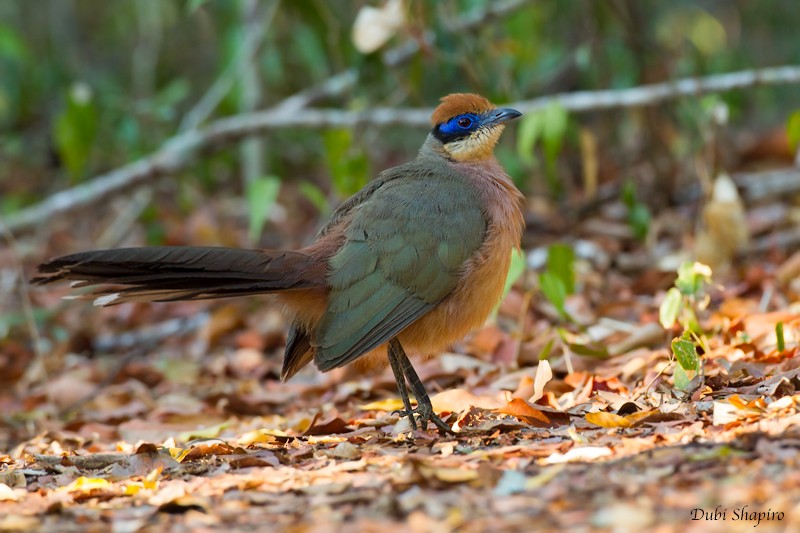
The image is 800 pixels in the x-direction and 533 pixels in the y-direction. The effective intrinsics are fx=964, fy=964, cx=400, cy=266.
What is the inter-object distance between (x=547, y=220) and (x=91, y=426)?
14.5 ft

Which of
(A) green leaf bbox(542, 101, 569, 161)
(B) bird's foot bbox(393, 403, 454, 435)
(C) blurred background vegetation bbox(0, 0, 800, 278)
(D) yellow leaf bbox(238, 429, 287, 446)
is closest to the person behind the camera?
(B) bird's foot bbox(393, 403, 454, 435)

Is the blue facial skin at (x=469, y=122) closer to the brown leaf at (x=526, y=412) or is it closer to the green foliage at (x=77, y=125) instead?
the brown leaf at (x=526, y=412)

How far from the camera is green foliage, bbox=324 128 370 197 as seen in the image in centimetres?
702

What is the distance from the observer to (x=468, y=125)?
201 inches

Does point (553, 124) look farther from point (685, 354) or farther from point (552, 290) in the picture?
point (685, 354)

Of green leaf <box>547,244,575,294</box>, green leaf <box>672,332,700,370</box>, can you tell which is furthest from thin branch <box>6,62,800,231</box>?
green leaf <box>672,332,700,370</box>

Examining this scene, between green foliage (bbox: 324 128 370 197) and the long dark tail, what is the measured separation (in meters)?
2.72

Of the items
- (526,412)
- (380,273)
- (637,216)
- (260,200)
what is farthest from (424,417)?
(637,216)

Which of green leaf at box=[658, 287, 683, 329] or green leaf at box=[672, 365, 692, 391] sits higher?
green leaf at box=[658, 287, 683, 329]

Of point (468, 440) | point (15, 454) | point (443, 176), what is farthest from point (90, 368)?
point (468, 440)

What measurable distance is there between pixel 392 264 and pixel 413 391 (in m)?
0.59

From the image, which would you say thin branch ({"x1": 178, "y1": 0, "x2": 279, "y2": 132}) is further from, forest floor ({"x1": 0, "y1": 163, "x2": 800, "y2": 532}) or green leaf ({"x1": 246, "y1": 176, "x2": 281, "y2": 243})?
forest floor ({"x1": 0, "y1": 163, "x2": 800, "y2": 532})

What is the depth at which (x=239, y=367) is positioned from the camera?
6.61 m

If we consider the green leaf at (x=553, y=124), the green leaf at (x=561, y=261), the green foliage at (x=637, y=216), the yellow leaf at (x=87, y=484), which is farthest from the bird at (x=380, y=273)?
the green foliage at (x=637, y=216)
